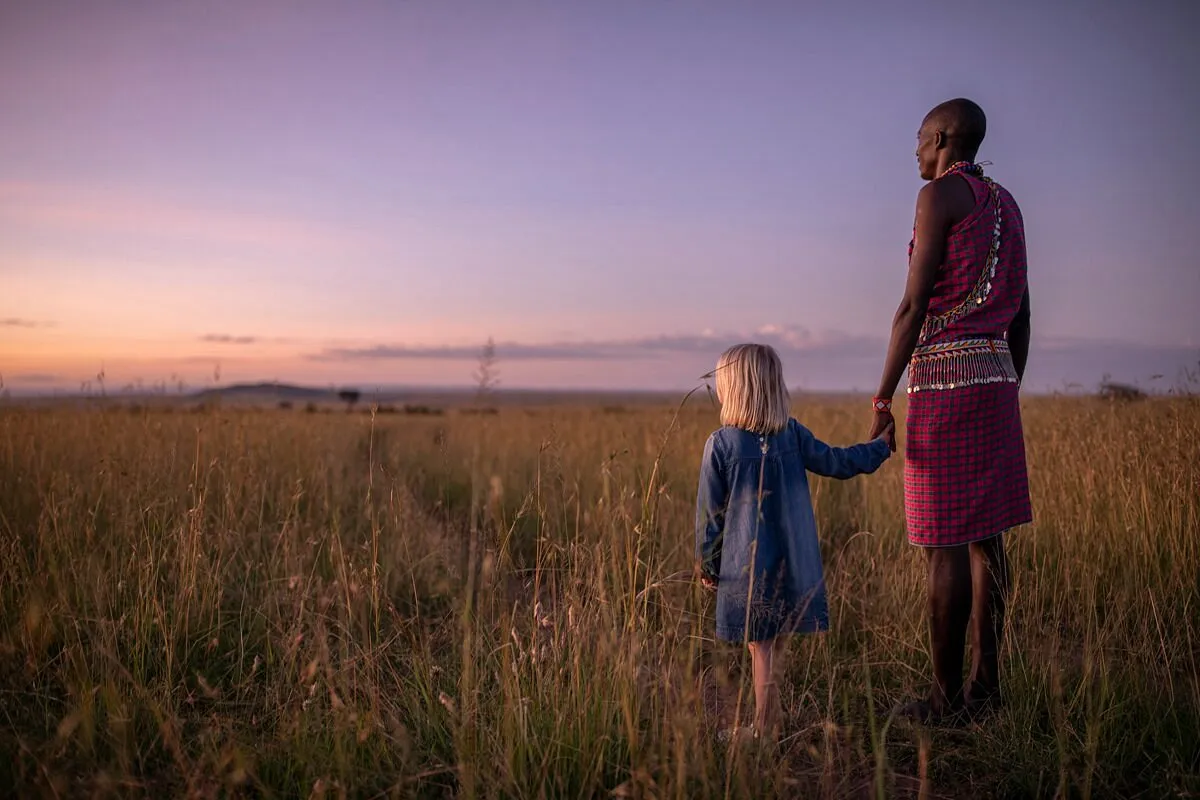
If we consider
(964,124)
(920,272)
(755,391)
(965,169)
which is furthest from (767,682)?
(964,124)

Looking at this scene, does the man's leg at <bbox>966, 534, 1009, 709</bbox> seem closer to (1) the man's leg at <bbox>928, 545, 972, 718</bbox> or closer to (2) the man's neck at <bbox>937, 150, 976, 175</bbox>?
(1) the man's leg at <bbox>928, 545, 972, 718</bbox>

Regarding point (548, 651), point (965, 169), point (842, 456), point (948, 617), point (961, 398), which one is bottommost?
point (548, 651)

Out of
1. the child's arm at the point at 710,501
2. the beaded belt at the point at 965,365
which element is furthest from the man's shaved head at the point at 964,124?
the child's arm at the point at 710,501

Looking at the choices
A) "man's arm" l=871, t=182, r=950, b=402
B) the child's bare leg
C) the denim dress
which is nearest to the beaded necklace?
"man's arm" l=871, t=182, r=950, b=402

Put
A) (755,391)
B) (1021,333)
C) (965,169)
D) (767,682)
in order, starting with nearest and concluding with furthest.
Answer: (767,682), (755,391), (965,169), (1021,333)

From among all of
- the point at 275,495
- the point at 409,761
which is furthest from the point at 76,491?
the point at 409,761

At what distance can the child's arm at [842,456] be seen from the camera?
255 centimetres

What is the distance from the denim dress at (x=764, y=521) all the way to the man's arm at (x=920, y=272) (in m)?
0.34

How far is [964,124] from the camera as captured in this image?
2.65 meters

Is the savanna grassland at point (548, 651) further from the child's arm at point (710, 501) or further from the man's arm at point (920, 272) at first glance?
the man's arm at point (920, 272)

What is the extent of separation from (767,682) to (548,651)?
0.73 meters

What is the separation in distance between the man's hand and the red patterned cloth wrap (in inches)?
3.7

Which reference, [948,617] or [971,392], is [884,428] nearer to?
[971,392]

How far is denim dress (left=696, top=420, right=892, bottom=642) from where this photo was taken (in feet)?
8.23
